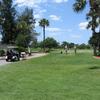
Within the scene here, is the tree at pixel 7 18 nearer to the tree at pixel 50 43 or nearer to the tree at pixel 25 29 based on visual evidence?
the tree at pixel 25 29

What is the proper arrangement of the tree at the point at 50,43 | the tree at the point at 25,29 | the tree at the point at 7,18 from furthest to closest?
the tree at the point at 50,43 < the tree at the point at 25,29 < the tree at the point at 7,18

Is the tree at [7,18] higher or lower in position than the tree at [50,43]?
higher

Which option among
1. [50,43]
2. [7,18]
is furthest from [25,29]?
[50,43]

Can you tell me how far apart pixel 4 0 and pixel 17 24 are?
9189mm

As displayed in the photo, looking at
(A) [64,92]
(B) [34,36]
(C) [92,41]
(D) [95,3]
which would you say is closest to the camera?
(A) [64,92]

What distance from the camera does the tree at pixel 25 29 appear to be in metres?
99.6

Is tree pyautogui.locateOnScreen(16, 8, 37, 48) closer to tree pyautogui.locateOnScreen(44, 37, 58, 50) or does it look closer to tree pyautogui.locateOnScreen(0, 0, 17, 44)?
tree pyautogui.locateOnScreen(0, 0, 17, 44)

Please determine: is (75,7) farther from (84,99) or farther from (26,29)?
(26,29)

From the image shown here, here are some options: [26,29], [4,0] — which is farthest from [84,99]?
[26,29]

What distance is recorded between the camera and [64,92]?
1577 centimetres

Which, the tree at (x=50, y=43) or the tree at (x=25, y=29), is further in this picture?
the tree at (x=50, y=43)

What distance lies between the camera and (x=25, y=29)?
341 ft

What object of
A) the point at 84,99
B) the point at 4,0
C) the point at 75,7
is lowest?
the point at 84,99

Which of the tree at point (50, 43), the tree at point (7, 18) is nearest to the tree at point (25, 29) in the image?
the tree at point (7, 18)
